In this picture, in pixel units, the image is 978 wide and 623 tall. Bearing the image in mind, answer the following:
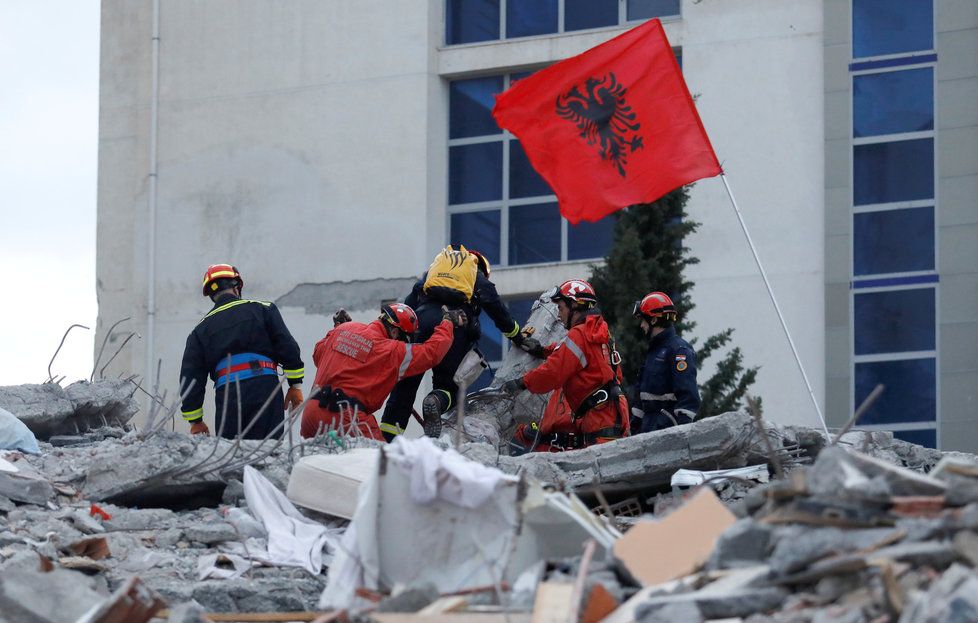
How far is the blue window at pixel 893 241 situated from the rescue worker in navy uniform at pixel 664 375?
10.2m

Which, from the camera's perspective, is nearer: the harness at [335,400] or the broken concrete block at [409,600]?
the broken concrete block at [409,600]

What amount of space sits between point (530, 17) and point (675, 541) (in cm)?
1835

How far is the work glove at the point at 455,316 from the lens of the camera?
1241 centimetres

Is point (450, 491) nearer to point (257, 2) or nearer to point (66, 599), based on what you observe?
point (66, 599)

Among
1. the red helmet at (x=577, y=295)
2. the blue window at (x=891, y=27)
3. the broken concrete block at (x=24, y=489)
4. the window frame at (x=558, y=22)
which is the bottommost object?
the broken concrete block at (x=24, y=489)

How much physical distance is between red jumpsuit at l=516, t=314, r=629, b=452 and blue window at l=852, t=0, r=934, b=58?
37.2 ft

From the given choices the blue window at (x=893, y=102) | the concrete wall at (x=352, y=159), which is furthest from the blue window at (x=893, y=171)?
the concrete wall at (x=352, y=159)

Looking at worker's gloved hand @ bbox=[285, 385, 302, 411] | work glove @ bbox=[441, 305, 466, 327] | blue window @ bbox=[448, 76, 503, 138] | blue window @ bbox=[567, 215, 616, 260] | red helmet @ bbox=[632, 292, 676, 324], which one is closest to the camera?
worker's gloved hand @ bbox=[285, 385, 302, 411]

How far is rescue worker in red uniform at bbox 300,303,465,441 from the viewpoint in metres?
12.0

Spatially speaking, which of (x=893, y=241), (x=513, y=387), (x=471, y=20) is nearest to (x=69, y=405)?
(x=513, y=387)

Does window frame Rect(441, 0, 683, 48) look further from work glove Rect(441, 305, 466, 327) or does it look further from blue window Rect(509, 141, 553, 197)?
work glove Rect(441, 305, 466, 327)

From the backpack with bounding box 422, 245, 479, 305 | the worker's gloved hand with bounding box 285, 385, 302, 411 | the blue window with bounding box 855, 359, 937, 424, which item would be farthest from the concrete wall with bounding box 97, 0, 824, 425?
the worker's gloved hand with bounding box 285, 385, 302, 411

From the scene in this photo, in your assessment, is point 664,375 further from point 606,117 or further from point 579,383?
point 606,117

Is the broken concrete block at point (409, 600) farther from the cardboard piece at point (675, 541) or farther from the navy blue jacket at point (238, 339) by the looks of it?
the navy blue jacket at point (238, 339)
